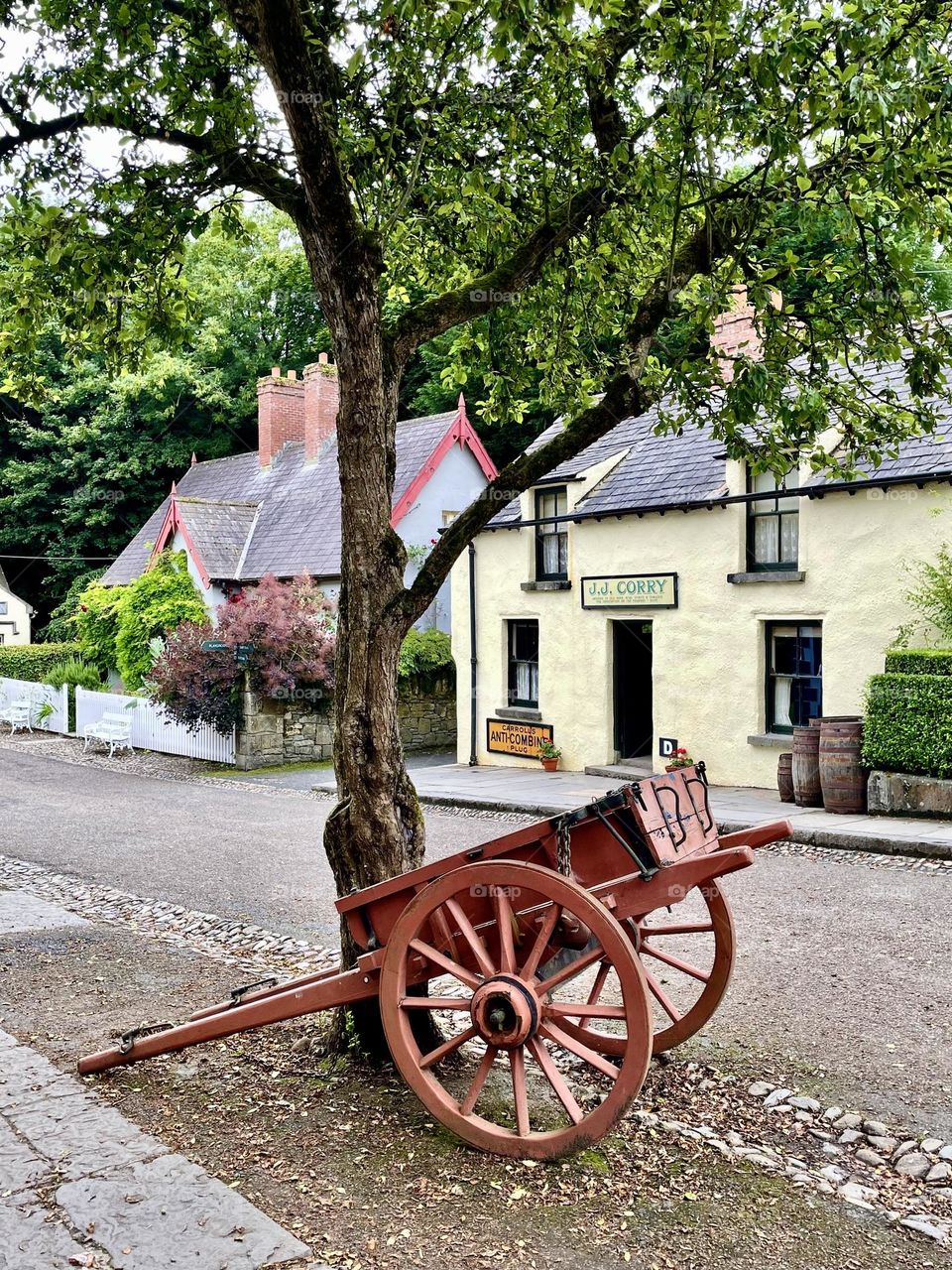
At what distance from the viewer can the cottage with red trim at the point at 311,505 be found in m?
26.3

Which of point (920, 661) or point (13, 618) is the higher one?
point (13, 618)

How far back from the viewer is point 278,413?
Result: 32719mm

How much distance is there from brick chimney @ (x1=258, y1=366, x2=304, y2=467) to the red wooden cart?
2870cm

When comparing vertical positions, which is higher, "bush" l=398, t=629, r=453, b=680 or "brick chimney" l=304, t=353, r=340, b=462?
"brick chimney" l=304, t=353, r=340, b=462

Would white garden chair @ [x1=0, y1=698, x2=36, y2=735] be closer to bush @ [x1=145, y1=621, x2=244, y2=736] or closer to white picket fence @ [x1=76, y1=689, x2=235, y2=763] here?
white picket fence @ [x1=76, y1=689, x2=235, y2=763]

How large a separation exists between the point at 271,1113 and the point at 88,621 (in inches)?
1016

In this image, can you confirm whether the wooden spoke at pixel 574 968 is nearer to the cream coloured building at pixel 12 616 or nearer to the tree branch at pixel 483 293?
the tree branch at pixel 483 293

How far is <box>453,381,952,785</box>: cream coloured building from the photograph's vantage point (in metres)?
14.7

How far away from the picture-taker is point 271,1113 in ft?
15.9

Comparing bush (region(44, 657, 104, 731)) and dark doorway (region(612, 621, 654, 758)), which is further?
bush (region(44, 657, 104, 731))

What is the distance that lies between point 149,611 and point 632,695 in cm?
1292

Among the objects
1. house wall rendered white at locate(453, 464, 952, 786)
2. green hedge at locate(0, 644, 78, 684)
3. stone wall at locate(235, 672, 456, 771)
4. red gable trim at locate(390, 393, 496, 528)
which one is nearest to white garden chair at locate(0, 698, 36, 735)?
green hedge at locate(0, 644, 78, 684)

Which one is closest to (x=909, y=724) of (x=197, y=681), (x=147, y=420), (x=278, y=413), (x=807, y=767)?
(x=807, y=767)

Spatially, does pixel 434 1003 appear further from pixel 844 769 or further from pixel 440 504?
pixel 440 504
